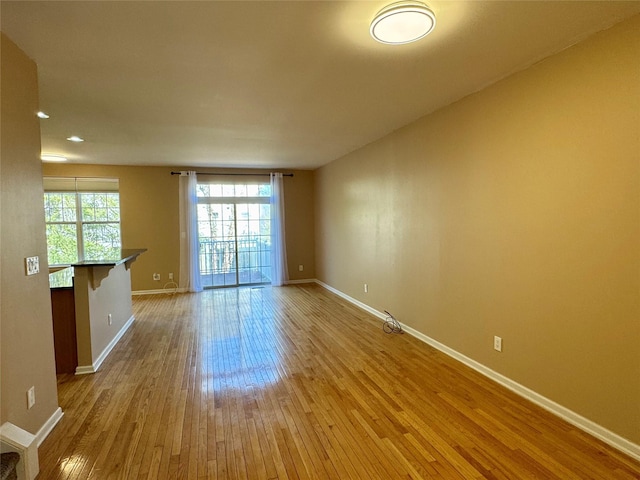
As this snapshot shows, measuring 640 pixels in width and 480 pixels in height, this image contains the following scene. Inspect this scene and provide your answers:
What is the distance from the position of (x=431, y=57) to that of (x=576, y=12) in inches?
30.5

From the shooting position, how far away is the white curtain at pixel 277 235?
22.3 feet

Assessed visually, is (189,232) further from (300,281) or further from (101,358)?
(101,358)

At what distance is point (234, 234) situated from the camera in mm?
6812

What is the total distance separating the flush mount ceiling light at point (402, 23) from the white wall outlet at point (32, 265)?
2.45 metres

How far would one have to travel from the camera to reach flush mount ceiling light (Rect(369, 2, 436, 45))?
1630 mm

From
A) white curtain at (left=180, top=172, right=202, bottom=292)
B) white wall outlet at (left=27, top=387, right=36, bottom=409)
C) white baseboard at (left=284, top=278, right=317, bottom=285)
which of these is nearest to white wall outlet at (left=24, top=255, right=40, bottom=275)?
white wall outlet at (left=27, top=387, right=36, bottom=409)

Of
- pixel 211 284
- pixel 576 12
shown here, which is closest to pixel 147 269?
pixel 211 284

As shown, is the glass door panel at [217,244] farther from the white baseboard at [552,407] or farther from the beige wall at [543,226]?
the white baseboard at [552,407]

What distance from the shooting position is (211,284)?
671 centimetres

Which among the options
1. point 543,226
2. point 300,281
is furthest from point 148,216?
point 543,226

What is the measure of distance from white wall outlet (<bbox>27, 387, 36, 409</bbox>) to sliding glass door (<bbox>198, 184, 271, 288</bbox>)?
4659mm

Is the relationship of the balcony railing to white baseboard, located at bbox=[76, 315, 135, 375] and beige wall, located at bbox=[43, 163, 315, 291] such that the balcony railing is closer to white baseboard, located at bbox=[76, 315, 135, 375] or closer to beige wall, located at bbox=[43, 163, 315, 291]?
beige wall, located at bbox=[43, 163, 315, 291]

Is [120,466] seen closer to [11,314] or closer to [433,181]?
[11,314]

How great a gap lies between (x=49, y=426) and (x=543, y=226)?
3.65 metres
